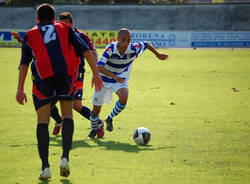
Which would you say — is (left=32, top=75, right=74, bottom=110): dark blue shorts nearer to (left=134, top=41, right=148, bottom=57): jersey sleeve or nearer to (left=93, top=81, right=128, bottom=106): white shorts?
(left=93, top=81, right=128, bottom=106): white shorts

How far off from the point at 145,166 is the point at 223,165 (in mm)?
978

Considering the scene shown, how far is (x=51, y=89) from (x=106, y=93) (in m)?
3.00

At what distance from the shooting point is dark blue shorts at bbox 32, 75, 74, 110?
16.2 ft

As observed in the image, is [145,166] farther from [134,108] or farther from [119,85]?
[134,108]

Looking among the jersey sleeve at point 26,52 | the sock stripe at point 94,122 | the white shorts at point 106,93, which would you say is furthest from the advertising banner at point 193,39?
the jersey sleeve at point 26,52

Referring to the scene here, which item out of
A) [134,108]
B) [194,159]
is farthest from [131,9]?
[194,159]

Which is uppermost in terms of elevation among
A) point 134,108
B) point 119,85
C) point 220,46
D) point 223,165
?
point 119,85

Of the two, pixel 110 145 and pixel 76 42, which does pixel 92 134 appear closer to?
pixel 110 145

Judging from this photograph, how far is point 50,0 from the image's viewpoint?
55094mm

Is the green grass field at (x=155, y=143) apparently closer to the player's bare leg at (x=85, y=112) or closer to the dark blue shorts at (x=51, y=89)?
the player's bare leg at (x=85, y=112)

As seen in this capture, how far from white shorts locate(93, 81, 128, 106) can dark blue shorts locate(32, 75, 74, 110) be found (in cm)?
269

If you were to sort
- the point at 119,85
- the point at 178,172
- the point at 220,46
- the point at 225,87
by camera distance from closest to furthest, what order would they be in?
the point at 178,172 < the point at 119,85 < the point at 225,87 < the point at 220,46

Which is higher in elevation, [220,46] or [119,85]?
[119,85]

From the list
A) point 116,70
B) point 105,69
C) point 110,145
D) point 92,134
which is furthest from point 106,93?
point 110,145
